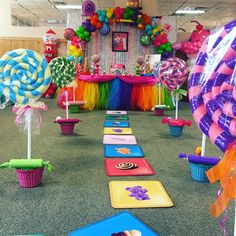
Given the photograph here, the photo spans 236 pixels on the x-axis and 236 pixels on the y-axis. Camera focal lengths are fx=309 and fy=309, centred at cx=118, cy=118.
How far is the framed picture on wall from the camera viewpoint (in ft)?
26.2

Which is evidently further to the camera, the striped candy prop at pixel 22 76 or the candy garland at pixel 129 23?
the candy garland at pixel 129 23

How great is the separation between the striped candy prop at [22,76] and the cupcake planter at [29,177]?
0.54m

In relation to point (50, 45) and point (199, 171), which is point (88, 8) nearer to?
point (50, 45)

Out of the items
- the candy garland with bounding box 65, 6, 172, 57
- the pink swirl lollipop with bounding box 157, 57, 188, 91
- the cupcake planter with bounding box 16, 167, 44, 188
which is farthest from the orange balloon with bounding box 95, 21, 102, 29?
the cupcake planter with bounding box 16, 167, 44, 188

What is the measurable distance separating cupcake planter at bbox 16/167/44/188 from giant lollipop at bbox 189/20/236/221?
4.77ft

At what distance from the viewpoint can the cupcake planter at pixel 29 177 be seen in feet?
7.64

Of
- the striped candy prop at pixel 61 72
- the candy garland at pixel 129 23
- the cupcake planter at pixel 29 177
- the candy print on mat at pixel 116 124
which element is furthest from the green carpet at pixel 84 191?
the candy garland at pixel 129 23

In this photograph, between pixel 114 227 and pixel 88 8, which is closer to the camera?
pixel 114 227

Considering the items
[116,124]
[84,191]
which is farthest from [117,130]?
[84,191]

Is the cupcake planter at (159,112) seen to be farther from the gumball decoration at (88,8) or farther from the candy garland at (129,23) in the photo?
the gumball decoration at (88,8)

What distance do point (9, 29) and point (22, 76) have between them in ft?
23.8

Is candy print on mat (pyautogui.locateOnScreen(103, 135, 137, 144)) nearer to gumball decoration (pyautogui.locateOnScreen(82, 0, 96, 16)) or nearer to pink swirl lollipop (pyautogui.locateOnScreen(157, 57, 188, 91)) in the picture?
pink swirl lollipop (pyautogui.locateOnScreen(157, 57, 188, 91))

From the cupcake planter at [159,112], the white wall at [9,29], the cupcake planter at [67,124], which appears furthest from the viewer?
the white wall at [9,29]

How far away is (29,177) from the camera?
234cm
